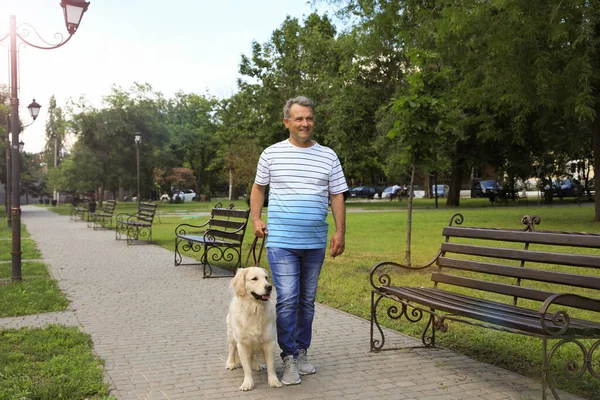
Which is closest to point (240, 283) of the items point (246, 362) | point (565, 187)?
point (246, 362)

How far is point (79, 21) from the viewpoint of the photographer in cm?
957

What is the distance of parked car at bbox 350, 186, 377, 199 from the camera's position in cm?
6144

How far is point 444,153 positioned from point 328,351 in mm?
27866

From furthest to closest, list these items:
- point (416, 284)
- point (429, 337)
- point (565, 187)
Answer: point (565, 187) → point (416, 284) → point (429, 337)

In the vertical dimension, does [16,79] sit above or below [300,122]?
above

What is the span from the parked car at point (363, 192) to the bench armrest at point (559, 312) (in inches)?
2265

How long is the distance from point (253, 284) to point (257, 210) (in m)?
0.63

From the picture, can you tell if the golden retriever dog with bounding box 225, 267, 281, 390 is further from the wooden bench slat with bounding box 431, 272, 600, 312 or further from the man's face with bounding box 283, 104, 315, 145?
the wooden bench slat with bounding box 431, 272, 600, 312

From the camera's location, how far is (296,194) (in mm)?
4418

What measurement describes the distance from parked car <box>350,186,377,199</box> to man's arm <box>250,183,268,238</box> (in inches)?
2242

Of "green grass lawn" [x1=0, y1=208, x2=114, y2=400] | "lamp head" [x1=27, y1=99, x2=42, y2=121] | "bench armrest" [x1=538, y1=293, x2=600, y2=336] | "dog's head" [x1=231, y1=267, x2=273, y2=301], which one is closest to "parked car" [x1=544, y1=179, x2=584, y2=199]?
"lamp head" [x1=27, y1=99, x2=42, y2=121]

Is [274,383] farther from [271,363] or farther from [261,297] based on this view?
[261,297]

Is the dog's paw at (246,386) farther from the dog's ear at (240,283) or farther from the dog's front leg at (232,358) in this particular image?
the dog's ear at (240,283)

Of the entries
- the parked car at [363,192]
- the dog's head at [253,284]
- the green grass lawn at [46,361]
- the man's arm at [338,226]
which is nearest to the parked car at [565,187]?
the parked car at [363,192]
